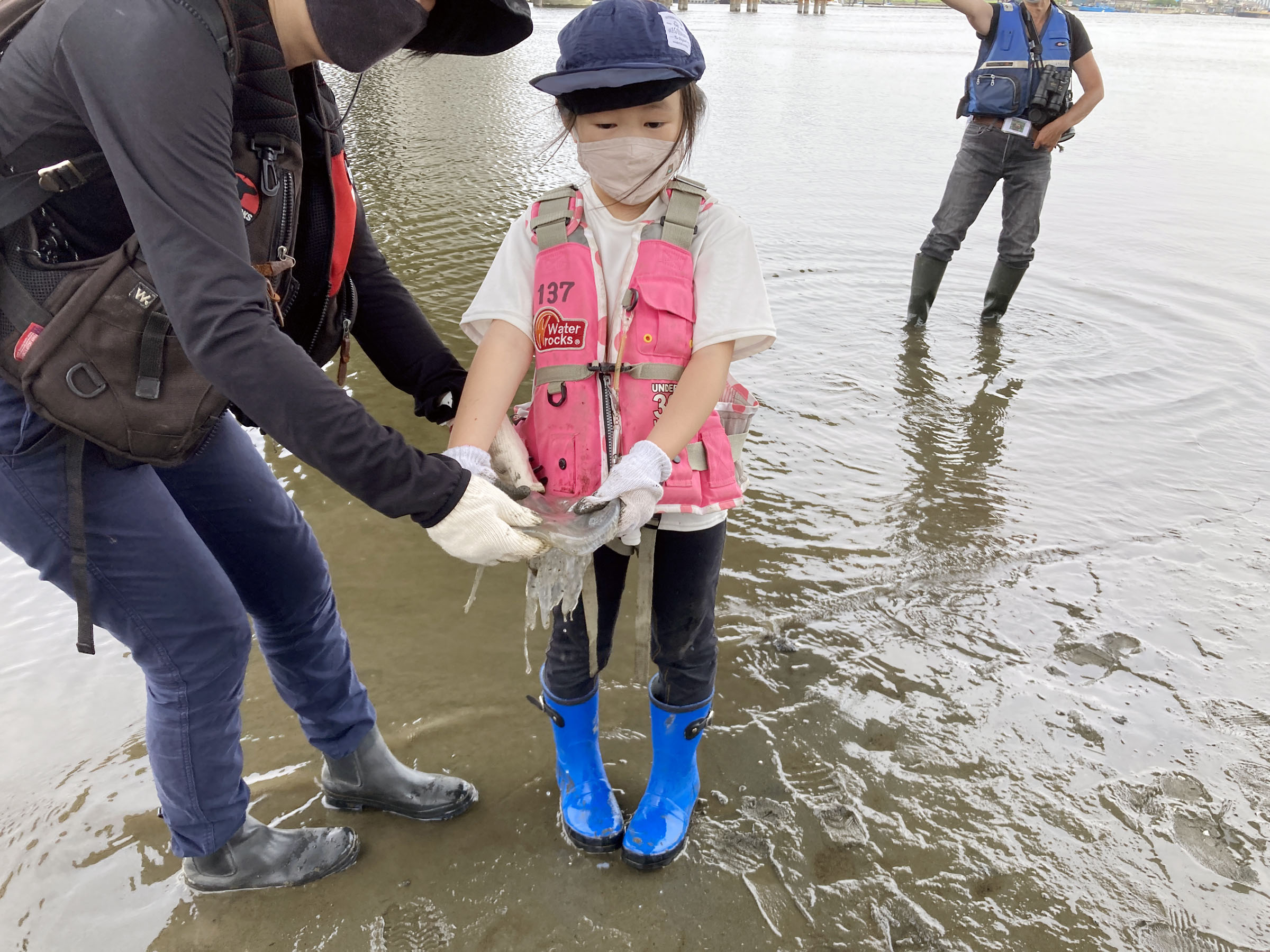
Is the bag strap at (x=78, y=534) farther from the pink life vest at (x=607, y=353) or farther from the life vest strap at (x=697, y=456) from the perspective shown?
the life vest strap at (x=697, y=456)

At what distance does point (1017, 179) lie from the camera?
5.95m

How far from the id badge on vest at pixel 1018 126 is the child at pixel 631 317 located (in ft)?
15.2

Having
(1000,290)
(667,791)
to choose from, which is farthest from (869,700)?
(1000,290)

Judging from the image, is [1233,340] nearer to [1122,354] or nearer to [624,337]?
[1122,354]

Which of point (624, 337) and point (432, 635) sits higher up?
point (624, 337)

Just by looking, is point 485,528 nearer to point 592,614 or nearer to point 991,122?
point 592,614

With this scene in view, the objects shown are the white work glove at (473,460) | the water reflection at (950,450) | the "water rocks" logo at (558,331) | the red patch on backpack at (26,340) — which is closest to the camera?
the red patch on backpack at (26,340)

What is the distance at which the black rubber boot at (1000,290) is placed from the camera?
603 cm

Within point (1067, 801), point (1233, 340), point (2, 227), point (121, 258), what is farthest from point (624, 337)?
point (1233, 340)

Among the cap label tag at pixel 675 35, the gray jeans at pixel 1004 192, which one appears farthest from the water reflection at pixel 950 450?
the cap label tag at pixel 675 35

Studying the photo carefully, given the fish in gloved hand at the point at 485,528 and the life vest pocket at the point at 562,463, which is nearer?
the fish in gloved hand at the point at 485,528

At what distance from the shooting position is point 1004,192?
6020 millimetres

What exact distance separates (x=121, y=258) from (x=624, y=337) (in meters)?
1.06

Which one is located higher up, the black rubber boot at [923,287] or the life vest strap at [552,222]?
the life vest strap at [552,222]
